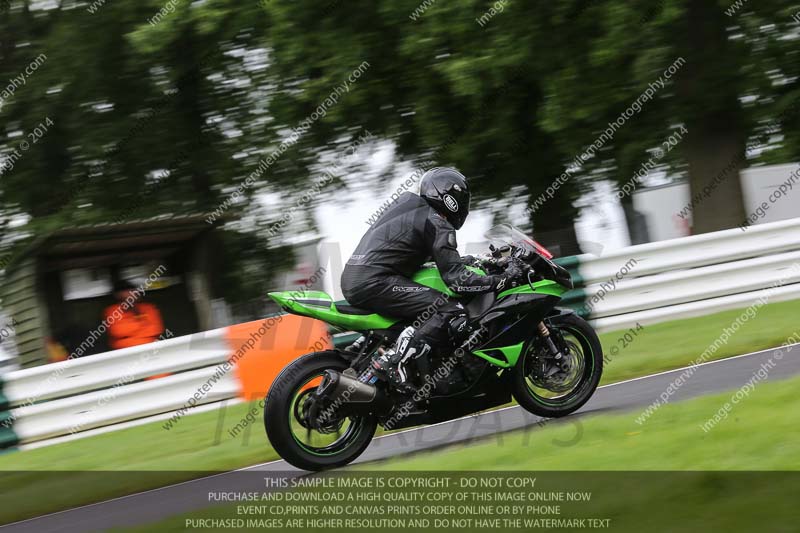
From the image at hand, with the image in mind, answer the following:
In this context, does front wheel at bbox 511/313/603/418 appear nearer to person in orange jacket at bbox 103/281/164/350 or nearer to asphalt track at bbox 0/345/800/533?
asphalt track at bbox 0/345/800/533

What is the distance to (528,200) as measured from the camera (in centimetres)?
1650

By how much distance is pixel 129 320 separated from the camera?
1338 centimetres

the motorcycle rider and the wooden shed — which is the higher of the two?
the motorcycle rider

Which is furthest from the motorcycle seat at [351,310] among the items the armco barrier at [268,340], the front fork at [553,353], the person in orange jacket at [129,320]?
the person in orange jacket at [129,320]

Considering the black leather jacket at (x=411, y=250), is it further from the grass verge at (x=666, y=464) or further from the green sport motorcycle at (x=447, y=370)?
the grass verge at (x=666, y=464)

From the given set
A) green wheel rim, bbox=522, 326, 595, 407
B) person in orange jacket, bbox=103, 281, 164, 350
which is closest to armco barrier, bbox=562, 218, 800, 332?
green wheel rim, bbox=522, 326, 595, 407

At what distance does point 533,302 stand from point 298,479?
1946mm

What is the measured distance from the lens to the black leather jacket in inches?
265

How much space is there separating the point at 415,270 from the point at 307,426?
1.28 m

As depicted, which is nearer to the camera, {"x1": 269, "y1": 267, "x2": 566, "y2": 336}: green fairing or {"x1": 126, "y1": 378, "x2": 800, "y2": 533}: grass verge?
{"x1": 126, "y1": 378, "x2": 800, "y2": 533}: grass verge

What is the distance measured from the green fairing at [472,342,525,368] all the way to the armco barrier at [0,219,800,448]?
2.34m

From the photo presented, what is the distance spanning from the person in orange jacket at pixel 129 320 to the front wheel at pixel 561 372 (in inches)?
290

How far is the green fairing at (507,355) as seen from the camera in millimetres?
6902

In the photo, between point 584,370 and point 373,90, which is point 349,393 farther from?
point 373,90
